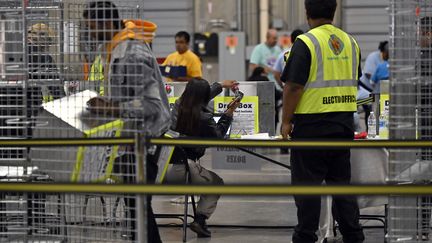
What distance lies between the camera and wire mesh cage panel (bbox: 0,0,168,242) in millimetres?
6559

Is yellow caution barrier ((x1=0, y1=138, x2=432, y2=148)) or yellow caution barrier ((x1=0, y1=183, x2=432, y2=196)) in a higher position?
yellow caution barrier ((x1=0, y1=138, x2=432, y2=148))

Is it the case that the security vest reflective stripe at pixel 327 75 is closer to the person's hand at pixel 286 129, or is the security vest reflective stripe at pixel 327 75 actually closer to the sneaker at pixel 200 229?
the person's hand at pixel 286 129

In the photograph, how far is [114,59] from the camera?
260 inches

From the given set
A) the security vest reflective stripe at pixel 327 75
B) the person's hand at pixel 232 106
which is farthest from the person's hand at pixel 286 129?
the person's hand at pixel 232 106

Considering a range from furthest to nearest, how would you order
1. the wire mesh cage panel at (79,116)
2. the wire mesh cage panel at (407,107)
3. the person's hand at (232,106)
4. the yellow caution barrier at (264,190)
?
the person's hand at (232,106), the wire mesh cage panel at (79,116), the wire mesh cage panel at (407,107), the yellow caution barrier at (264,190)

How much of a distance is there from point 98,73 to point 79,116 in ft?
1.50

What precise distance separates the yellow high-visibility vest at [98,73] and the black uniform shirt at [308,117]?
1388 mm

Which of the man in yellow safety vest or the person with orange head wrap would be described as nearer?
the person with orange head wrap

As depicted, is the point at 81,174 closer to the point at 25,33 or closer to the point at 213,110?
the point at 25,33

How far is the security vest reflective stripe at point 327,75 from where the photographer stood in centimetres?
768

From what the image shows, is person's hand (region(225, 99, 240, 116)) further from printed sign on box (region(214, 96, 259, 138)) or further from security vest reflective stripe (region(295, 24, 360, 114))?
security vest reflective stripe (region(295, 24, 360, 114))

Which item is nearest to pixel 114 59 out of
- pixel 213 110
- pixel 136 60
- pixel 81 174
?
pixel 136 60

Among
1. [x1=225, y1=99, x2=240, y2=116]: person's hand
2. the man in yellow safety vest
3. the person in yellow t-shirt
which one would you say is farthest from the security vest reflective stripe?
the person in yellow t-shirt

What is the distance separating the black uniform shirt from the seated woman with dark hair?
73.6 inches
